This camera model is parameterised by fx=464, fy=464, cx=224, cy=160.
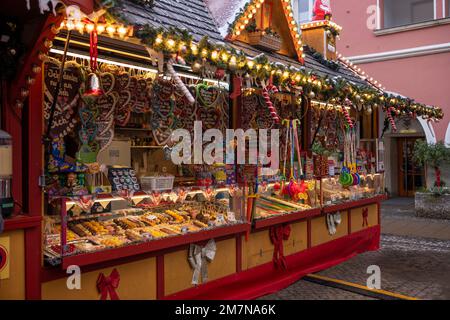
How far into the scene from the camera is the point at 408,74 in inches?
616

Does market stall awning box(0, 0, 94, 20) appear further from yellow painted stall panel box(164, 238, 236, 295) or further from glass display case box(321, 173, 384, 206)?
glass display case box(321, 173, 384, 206)

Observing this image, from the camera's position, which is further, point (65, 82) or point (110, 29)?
point (65, 82)

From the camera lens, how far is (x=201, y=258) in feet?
18.1

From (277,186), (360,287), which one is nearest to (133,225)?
(277,186)

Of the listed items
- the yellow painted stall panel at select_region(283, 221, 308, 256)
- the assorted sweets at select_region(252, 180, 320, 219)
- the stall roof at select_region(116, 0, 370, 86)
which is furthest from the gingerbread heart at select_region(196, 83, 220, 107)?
the yellow painted stall panel at select_region(283, 221, 308, 256)

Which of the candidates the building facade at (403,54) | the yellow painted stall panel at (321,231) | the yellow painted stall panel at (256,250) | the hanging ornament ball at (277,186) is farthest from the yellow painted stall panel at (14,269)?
the building facade at (403,54)

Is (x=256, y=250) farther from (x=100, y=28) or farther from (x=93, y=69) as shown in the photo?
(x=100, y=28)

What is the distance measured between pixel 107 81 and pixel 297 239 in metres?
3.73

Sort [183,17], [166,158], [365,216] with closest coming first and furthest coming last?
[183,17], [166,158], [365,216]

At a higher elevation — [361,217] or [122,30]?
[122,30]

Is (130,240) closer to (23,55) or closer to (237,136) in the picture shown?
(23,55)

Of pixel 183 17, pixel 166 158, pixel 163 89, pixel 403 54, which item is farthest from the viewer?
pixel 403 54

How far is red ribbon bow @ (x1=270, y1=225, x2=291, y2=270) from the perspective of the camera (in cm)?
666

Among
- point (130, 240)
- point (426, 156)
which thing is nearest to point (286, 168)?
point (130, 240)
